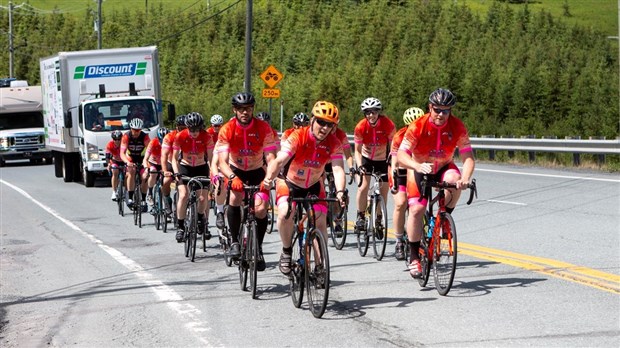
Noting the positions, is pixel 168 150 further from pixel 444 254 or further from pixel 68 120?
pixel 68 120

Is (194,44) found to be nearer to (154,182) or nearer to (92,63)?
(92,63)

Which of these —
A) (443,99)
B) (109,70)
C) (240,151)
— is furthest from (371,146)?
(109,70)

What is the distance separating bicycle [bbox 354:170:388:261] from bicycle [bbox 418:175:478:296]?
2491mm

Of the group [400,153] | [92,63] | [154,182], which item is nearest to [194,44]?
[92,63]

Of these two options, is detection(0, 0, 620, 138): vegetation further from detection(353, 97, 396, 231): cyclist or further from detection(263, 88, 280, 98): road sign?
detection(353, 97, 396, 231): cyclist

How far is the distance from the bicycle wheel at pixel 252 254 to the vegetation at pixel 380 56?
3495 cm

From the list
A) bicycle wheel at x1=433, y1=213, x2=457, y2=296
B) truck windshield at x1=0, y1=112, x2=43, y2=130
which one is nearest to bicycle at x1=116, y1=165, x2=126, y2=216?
bicycle wheel at x1=433, y1=213, x2=457, y2=296

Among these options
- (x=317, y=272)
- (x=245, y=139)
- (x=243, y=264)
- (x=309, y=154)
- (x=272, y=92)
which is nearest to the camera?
(x=317, y=272)

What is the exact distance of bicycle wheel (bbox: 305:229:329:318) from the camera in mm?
8633

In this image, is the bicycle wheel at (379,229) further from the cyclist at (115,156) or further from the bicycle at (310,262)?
the cyclist at (115,156)

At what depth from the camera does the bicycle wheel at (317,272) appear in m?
8.63

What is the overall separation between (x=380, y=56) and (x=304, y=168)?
367ft

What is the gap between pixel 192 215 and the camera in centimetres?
1391

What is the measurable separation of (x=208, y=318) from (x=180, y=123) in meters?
7.24
